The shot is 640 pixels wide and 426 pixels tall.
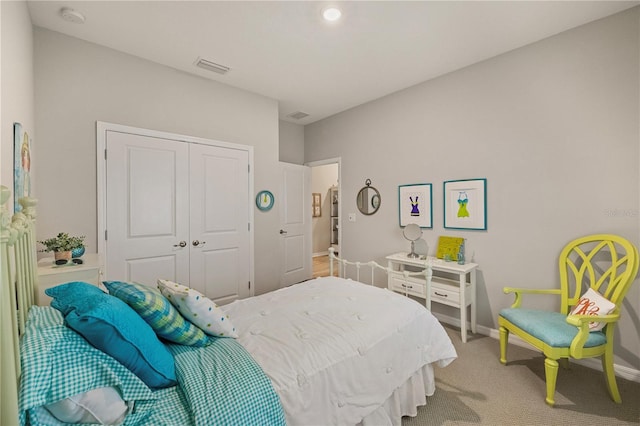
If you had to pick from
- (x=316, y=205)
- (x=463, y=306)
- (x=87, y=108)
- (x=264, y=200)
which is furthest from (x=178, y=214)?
(x=316, y=205)

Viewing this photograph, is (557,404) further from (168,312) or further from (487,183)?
(168,312)

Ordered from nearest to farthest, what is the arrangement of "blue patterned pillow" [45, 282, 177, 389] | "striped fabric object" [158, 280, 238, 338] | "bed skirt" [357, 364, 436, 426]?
"blue patterned pillow" [45, 282, 177, 389] → "striped fabric object" [158, 280, 238, 338] → "bed skirt" [357, 364, 436, 426]

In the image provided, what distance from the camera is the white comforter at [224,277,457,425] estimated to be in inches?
50.1

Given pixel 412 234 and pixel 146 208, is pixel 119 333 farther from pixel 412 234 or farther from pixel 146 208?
pixel 412 234

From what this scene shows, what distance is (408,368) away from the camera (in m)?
1.71

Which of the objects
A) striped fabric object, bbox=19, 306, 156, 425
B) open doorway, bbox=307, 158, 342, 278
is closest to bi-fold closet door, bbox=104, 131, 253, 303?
striped fabric object, bbox=19, 306, 156, 425

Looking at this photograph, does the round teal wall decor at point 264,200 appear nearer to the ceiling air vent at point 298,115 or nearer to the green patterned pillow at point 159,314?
the ceiling air vent at point 298,115

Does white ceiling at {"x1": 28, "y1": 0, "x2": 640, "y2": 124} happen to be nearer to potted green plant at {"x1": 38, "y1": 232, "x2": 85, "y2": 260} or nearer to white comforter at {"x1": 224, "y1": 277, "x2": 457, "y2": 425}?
potted green plant at {"x1": 38, "y1": 232, "x2": 85, "y2": 260}

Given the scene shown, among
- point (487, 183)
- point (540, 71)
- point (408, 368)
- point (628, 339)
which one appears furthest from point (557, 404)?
point (540, 71)

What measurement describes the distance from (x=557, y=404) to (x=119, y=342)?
2602mm

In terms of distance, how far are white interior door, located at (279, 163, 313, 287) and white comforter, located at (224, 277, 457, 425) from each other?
8.04 ft

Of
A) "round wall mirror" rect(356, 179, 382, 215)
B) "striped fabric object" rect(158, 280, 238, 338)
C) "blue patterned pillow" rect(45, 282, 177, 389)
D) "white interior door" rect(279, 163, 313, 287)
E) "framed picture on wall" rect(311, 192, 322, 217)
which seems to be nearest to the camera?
"blue patterned pillow" rect(45, 282, 177, 389)

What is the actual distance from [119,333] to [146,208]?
2.23 metres

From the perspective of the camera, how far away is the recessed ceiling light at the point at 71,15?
218cm
